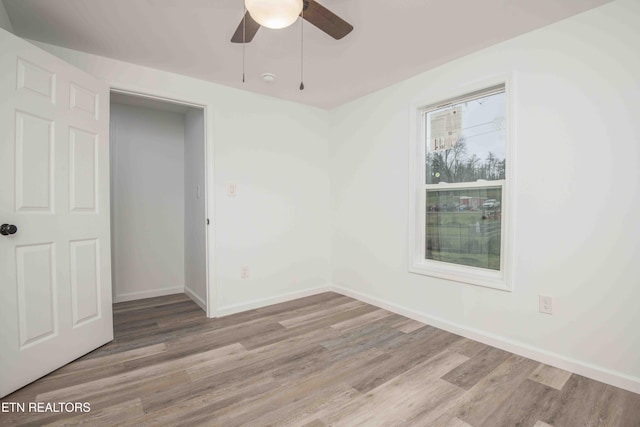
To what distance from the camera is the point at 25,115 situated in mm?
1875

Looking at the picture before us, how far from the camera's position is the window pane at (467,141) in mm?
2455

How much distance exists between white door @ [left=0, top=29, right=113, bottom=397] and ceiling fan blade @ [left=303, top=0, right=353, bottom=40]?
182cm

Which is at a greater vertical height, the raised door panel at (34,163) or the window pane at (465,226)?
the raised door panel at (34,163)

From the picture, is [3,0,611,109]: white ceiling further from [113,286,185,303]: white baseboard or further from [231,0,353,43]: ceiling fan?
[113,286,185,303]: white baseboard

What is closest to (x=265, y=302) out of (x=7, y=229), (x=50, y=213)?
(x=50, y=213)

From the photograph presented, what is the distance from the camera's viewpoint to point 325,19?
5.34 feet

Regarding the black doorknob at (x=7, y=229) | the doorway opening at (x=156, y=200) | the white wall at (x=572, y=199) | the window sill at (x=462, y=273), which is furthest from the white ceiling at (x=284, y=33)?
the window sill at (x=462, y=273)

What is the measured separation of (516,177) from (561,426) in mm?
1579

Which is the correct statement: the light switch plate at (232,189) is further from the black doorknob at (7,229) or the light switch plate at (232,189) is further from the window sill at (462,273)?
the window sill at (462,273)

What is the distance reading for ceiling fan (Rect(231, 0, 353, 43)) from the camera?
1.54 meters

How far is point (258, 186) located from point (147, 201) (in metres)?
1.57

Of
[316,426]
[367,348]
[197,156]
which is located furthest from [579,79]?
[197,156]

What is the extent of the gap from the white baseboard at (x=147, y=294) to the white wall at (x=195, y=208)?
13 centimetres

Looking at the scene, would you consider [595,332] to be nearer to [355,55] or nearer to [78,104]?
[355,55]
